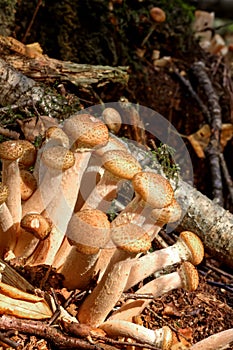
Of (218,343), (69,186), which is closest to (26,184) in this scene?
(69,186)

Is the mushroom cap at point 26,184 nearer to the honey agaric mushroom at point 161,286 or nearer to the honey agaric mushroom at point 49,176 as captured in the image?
the honey agaric mushroom at point 49,176

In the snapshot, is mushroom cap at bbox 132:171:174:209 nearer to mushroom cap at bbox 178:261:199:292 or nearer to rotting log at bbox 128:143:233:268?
mushroom cap at bbox 178:261:199:292

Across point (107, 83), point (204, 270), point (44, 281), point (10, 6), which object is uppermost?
point (10, 6)

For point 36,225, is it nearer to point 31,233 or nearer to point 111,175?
point 31,233

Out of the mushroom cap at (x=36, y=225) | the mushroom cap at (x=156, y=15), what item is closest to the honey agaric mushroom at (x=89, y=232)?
the mushroom cap at (x=36, y=225)

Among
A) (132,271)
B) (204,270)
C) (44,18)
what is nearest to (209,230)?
(204,270)

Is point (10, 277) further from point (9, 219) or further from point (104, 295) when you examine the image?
point (104, 295)
